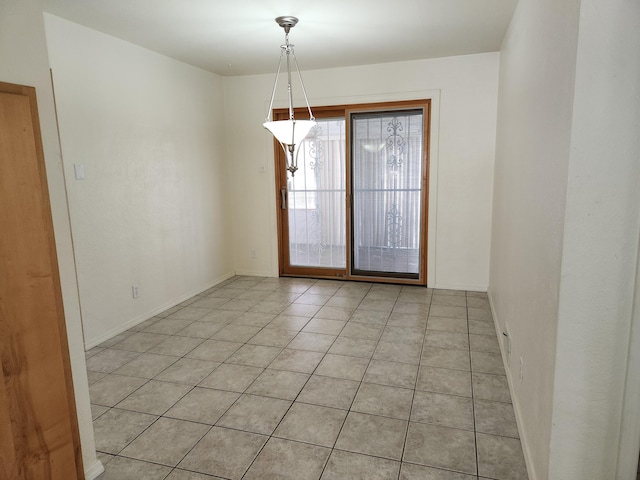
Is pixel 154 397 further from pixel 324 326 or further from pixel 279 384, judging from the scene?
pixel 324 326

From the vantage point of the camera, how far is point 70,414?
68.1 inches

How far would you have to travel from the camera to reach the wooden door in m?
1.49

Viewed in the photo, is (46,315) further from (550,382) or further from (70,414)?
(550,382)

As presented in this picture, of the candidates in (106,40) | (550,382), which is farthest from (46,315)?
(106,40)

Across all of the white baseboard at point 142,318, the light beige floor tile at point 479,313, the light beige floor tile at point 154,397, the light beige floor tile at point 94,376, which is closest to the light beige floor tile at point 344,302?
the light beige floor tile at point 479,313

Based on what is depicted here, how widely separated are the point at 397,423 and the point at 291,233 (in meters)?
3.42

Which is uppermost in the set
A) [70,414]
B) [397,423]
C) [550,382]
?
[550,382]

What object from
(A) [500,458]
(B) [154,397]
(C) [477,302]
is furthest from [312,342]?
(C) [477,302]

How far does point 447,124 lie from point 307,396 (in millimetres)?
3307

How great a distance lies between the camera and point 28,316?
1.56 m

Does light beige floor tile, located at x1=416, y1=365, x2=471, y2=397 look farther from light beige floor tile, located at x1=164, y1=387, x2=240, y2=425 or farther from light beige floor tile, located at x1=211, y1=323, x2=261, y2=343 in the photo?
light beige floor tile, located at x1=211, y1=323, x2=261, y2=343

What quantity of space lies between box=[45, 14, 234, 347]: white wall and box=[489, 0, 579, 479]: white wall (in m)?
3.15

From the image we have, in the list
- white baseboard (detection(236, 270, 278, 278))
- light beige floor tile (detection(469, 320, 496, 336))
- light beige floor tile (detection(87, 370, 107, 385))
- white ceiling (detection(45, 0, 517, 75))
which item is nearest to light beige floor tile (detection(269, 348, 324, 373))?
light beige floor tile (detection(87, 370, 107, 385))

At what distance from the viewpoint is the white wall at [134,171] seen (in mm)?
3180
